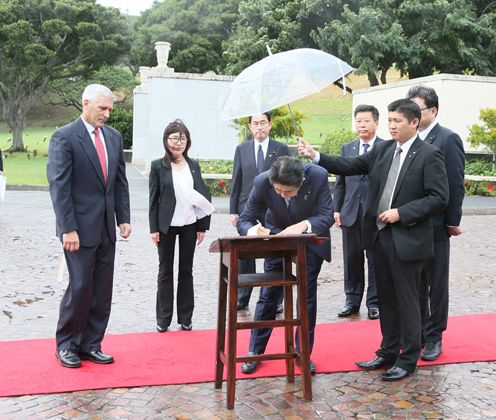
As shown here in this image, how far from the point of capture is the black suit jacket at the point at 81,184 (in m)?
4.80

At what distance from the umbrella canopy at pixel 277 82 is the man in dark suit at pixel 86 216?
0.90m

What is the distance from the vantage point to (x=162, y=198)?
589 cm

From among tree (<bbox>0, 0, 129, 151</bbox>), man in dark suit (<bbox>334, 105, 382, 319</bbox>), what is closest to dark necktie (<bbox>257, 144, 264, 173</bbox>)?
man in dark suit (<bbox>334, 105, 382, 319</bbox>)

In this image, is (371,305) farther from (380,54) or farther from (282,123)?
(380,54)

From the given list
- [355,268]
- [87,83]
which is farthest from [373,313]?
[87,83]

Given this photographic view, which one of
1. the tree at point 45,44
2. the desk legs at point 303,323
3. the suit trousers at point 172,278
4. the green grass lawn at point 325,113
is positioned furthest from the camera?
the green grass lawn at point 325,113

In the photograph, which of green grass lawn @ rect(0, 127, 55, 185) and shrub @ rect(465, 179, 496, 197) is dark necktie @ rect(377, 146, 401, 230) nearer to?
shrub @ rect(465, 179, 496, 197)

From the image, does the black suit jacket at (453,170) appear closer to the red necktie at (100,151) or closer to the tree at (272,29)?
the red necktie at (100,151)

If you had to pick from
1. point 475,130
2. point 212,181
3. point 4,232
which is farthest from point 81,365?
point 475,130

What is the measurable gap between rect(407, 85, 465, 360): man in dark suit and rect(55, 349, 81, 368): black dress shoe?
247 centimetres

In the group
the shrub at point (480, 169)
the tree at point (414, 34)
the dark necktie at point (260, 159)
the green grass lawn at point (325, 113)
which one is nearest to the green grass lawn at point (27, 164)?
the shrub at point (480, 169)

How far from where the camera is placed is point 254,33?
33.3 metres

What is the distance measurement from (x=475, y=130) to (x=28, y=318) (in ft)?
50.1

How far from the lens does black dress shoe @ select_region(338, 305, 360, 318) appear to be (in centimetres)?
646
